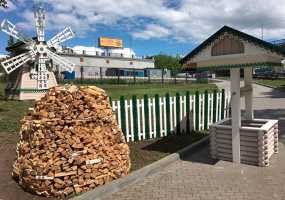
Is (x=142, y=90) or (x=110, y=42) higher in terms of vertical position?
(x=110, y=42)

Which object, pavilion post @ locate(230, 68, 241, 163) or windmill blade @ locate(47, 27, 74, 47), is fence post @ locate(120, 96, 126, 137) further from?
windmill blade @ locate(47, 27, 74, 47)

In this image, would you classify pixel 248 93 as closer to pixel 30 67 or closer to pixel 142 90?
pixel 30 67

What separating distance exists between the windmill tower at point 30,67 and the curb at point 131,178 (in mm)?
18251

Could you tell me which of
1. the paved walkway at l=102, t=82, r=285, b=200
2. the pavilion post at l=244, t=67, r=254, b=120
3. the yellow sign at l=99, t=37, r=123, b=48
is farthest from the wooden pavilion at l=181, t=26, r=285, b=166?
the yellow sign at l=99, t=37, r=123, b=48

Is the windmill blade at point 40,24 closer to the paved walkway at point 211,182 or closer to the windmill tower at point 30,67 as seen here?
the windmill tower at point 30,67

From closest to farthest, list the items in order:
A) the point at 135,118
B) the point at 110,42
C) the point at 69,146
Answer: the point at 69,146
the point at 135,118
the point at 110,42

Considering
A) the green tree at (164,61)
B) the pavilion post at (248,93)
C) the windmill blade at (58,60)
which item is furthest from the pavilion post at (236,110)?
the green tree at (164,61)

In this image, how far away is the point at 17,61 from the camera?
25469 millimetres

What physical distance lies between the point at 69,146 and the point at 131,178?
129 cm

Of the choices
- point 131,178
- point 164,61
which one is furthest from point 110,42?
point 131,178

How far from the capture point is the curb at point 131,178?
563 cm

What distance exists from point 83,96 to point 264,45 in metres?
3.43

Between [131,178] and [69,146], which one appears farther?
[131,178]

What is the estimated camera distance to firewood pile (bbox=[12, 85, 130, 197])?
574 cm
